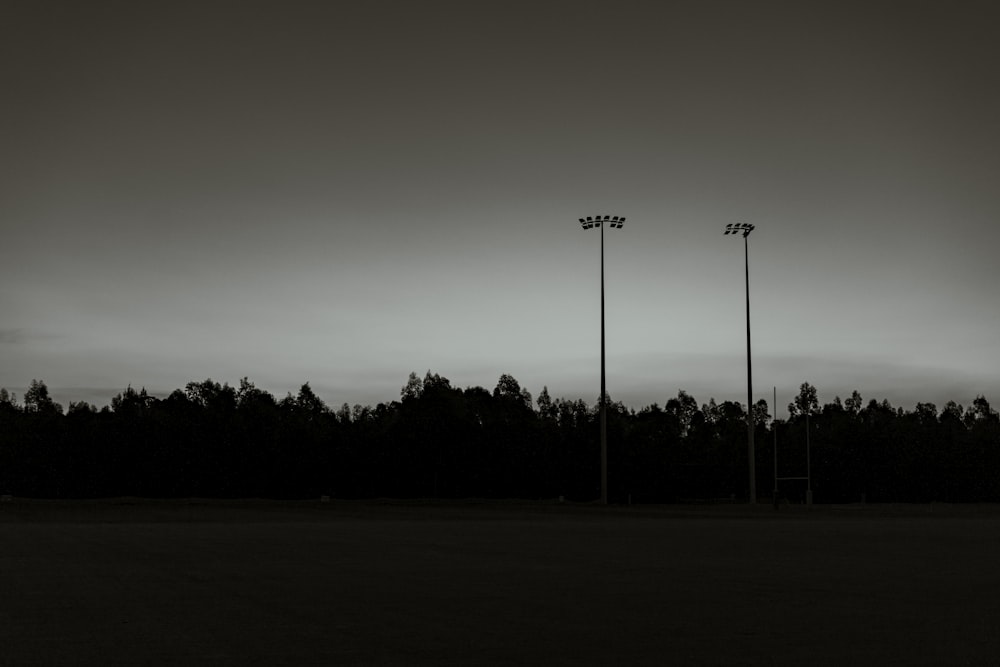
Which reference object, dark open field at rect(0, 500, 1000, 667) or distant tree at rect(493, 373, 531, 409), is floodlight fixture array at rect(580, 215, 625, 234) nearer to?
dark open field at rect(0, 500, 1000, 667)

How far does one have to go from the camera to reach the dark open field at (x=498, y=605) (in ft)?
36.9

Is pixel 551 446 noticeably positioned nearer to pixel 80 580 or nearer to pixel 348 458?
pixel 348 458

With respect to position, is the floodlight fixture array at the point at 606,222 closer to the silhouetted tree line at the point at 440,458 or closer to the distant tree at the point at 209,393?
the silhouetted tree line at the point at 440,458

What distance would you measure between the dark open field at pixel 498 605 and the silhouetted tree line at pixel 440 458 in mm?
93187

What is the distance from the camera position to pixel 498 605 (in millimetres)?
15234

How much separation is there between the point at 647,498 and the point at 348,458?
1318 inches

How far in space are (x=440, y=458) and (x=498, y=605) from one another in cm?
10810

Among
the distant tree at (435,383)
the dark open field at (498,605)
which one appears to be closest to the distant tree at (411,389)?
the distant tree at (435,383)

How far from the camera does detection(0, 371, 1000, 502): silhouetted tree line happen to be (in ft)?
387

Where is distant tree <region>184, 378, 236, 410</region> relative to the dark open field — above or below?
A: above

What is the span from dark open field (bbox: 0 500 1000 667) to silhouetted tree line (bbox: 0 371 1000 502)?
93.2 metres

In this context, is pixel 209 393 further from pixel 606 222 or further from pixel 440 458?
pixel 606 222

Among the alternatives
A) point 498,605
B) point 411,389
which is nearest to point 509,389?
point 411,389

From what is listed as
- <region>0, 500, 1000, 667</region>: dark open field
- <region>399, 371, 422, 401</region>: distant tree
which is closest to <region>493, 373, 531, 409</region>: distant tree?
<region>399, 371, 422, 401</region>: distant tree
